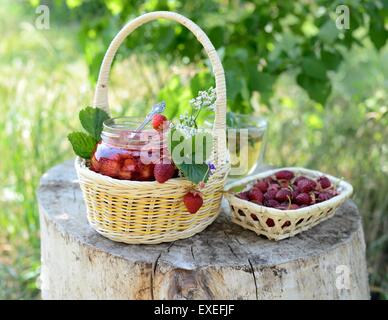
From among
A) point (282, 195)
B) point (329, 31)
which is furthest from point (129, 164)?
point (329, 31)

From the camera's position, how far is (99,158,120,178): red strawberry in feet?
4.64

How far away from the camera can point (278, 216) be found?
4.81 ft

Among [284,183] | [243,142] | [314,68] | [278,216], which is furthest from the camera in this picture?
[314,68]

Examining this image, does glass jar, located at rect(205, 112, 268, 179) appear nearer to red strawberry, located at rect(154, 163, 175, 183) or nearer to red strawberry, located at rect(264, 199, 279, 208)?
red strawberry, located at rect(264, 199, 279, 208)

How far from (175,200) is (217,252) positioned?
7.3 inches

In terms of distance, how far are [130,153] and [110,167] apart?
2.4 inches

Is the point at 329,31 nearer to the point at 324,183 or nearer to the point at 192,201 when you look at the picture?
the point at 324,183

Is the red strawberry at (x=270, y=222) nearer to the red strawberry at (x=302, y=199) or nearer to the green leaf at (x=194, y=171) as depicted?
the red strawberry at (x=302, y=199)

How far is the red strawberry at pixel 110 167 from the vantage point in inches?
55.6

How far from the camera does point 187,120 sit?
1453 mm

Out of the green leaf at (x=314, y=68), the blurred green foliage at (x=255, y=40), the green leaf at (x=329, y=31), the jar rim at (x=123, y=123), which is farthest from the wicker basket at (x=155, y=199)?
the green leaf at (x=329, y=31)

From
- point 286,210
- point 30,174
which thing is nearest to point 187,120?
point 286,210

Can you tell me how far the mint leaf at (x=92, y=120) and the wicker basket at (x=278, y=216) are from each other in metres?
0.39

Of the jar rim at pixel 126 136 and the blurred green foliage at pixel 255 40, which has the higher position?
the blurred green foliage at pixel 255 40
